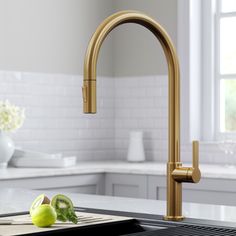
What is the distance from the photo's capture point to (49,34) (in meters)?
5.19

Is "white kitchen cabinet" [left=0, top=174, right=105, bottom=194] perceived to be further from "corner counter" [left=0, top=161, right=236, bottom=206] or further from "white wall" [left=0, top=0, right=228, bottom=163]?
"white wall" [left=0, top=0, right=228, bottom=163]

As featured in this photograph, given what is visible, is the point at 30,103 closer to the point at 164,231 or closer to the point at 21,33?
the point at 21,33

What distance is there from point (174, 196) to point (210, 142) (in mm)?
3342

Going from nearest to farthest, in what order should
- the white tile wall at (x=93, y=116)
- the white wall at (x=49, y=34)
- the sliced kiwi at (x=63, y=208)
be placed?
the sliced kiwi at (x=63, y=208) < the white wall at (x=49, y=34) < the white tile wall at (x=93, y=116)

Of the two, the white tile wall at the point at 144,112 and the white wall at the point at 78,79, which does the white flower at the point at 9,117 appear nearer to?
the white wall at the point at 78,79

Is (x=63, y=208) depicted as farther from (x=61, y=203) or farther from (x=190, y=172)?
(x=190, y=172)

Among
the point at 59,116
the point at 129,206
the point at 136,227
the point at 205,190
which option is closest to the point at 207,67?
the point at 59,116

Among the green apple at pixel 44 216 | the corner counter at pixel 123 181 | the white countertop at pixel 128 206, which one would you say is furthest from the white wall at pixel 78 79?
the green apple at pixel 44 216

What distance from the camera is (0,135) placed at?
4.57 metres

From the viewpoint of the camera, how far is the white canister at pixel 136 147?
5184 millimetres

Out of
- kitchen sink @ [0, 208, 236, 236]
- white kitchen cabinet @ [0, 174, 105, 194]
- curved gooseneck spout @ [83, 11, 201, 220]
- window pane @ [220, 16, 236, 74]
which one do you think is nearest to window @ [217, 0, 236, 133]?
window pane @ [220, 16, 236, 74]

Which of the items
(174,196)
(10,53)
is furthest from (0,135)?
(174,196)

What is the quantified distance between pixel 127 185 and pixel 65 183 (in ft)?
1.42

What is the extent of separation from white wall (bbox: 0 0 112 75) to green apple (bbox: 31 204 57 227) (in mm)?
3156
